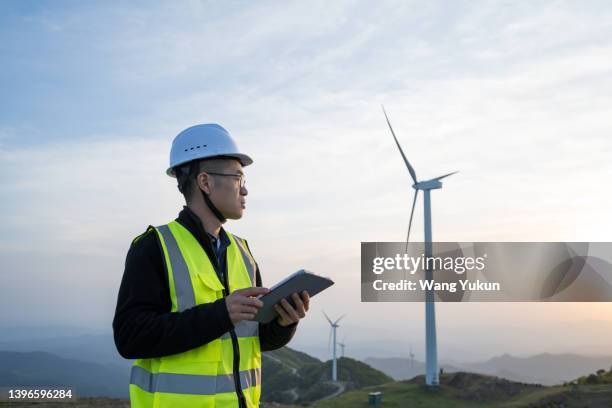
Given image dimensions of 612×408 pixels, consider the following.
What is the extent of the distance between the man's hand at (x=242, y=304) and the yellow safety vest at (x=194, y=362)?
0.31m

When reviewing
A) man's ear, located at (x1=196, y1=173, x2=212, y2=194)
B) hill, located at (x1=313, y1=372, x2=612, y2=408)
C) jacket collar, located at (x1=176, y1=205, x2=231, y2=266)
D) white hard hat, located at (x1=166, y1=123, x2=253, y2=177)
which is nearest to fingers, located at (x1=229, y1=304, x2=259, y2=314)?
jacket collar, located at (x1=176, y1=205, x2=231, y2=266)

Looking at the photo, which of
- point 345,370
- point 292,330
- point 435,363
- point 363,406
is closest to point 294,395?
A: point 345,370

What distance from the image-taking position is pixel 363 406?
33.5 metres

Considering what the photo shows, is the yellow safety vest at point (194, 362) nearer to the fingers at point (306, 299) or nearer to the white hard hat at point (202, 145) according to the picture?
the fingers at point (306, 299)

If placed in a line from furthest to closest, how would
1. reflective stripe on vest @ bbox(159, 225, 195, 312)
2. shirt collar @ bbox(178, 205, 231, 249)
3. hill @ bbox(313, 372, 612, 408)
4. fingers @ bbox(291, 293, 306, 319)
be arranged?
1. hill @ bbox(313, 372, 612, 408)
2. shirt collar @ bbox(178, 205, 231, 249)
3. fingers @ bbox(291, 293, 306, 319)
4. reflective stripe on vest @ bbox(159, 225, 195, 312)

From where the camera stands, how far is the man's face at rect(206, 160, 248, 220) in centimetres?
416

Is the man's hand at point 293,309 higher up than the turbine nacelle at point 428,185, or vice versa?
the turbine nacelle at point 428,185

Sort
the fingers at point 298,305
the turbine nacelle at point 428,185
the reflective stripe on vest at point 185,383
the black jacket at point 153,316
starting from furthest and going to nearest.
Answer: the turbine nacelle at point 428,185, the fingers at point 298,305, the reflective stripe on vest at point 185,383, the black jacket at point 153,316

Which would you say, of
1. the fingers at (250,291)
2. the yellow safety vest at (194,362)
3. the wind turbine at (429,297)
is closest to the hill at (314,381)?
the wind turbine at (429,297)

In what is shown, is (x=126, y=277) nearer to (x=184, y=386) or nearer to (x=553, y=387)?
(x=184, y=386)

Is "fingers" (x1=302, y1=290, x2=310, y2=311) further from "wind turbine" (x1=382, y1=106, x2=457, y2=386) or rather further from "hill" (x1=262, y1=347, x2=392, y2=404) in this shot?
"hill" (x1=262, y1=347, x2=392, y2=404)

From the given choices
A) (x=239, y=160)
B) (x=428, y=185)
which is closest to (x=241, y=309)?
(x=239, y=160)

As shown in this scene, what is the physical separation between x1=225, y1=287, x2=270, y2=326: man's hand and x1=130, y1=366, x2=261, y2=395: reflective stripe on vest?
410 mm

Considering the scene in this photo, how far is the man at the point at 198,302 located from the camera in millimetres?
3600
